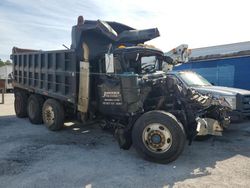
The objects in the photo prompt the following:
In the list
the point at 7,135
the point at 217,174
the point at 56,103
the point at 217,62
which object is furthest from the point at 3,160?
the point at 217,62

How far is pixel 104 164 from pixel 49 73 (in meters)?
4.22

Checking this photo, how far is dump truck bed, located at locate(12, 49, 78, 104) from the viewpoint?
24.9 feet

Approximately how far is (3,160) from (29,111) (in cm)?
430

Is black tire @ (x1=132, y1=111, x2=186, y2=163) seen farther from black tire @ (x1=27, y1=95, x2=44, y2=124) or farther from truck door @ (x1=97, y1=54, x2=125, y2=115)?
black tire @ (x1=27, y1=95, x2=44, y2=124)

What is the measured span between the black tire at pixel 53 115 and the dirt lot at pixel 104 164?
40 cm

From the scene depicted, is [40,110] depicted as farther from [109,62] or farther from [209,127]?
[209,127]

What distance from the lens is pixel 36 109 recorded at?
9.25 m

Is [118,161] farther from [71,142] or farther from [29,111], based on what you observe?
[29,111]

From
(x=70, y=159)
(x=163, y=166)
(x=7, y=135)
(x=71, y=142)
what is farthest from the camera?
(x=7, y=135)

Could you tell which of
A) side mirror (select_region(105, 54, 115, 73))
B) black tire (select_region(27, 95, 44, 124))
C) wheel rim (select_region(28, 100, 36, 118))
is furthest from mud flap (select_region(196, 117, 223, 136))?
wheel rim (select_region(28, 100, 36, 118))

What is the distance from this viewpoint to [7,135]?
7695 millimetres

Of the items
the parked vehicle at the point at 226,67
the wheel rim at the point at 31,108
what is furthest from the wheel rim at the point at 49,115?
the parked vehicle at the point at 226,67

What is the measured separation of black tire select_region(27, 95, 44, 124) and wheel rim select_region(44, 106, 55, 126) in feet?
2.76

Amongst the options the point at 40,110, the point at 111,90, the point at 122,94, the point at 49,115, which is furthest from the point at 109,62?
the point at 40,110
